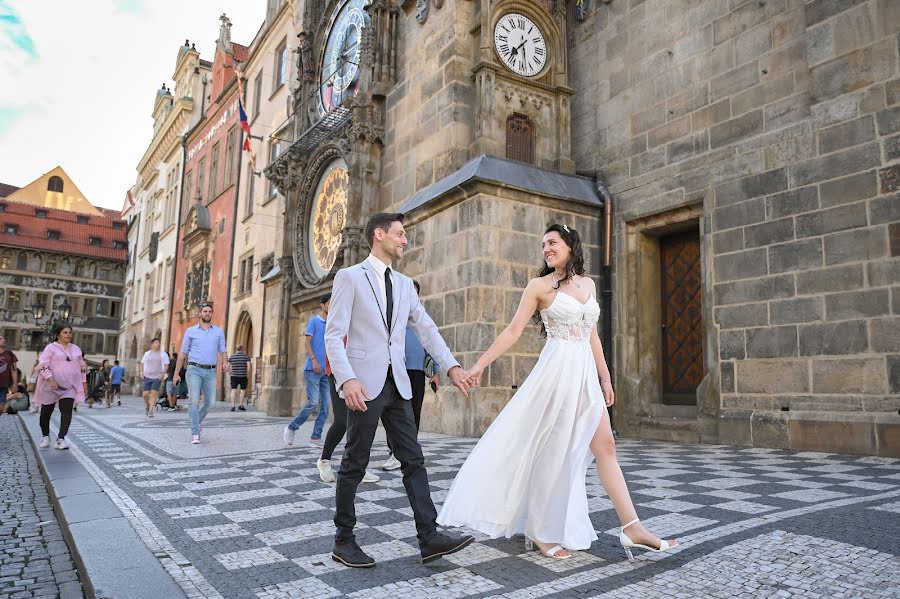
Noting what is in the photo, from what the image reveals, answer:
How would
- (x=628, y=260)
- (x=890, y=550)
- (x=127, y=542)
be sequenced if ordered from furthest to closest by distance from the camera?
1. (x=628, y=260)
2. (x=127, y=542)
3. (x=890, y=550)

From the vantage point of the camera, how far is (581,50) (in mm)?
10695

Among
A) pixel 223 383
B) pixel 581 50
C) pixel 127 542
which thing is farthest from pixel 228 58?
pixel 127 542

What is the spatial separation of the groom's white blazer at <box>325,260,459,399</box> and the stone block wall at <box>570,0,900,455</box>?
17.5ft

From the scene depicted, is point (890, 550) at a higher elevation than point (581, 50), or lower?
lower

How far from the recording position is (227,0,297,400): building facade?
65.6ft

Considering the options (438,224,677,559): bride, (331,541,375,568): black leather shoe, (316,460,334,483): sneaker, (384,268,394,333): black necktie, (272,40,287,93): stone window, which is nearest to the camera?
(331,541,375,568): black leather shoe

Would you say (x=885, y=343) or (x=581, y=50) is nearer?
(x=885, y=343)

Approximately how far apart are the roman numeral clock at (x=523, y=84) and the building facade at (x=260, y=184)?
391 inches

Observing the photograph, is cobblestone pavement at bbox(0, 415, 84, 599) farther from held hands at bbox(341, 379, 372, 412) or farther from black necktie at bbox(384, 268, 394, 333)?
black necktie at bbox(384, 268, 394, 333)

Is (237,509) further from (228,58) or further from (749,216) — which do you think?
(228,58)

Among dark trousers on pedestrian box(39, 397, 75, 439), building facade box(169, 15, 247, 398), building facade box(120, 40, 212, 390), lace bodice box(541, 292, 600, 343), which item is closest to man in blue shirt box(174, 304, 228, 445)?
dark trousers on pedestrian box(39, 397, 75, 439)

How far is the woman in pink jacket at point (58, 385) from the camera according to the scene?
742 centimetres

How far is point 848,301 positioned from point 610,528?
474 centimetres

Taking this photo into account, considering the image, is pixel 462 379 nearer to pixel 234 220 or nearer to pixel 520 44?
pixel 520 44
